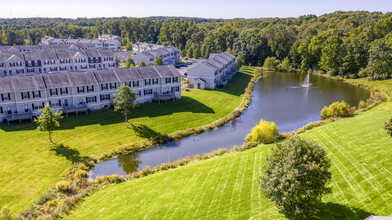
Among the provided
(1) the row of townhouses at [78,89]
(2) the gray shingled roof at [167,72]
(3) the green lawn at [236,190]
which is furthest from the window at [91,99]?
(3) the green lawn at [236,190]

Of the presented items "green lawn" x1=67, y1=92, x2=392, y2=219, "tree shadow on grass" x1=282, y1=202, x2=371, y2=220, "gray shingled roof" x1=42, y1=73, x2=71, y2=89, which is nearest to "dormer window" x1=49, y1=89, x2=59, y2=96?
"gray shingled roof" x1=42, y1=73, x2=71, y2=89

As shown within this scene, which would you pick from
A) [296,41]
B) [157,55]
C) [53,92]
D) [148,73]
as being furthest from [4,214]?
[296,41]

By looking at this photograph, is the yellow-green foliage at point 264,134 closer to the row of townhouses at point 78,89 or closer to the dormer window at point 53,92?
the row of townhouses at point 78,89

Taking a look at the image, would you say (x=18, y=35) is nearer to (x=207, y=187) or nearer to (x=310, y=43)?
(x=310, y=43)

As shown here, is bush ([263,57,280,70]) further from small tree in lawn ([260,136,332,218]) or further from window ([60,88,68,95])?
small tree in lawn ([260,136,332,218])

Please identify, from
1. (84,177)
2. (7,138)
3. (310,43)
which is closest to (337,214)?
(84,177)

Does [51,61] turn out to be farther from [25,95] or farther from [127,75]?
[25,95]
